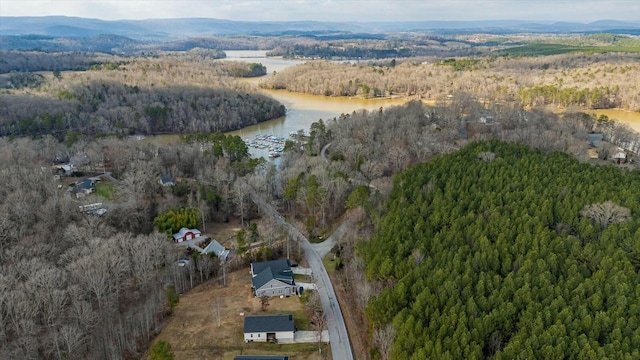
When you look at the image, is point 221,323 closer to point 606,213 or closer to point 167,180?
point 167,180

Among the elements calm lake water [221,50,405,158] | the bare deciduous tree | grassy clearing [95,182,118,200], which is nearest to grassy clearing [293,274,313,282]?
the bare deciduous tree

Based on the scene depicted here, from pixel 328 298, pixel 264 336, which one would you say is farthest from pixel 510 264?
pixel 264 336

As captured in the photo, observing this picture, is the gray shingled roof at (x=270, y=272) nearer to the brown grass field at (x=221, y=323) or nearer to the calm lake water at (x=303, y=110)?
the brown grass field at (x=221, y=323)

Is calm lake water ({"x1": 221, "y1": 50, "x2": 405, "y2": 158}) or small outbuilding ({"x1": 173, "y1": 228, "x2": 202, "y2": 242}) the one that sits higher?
calm lake water ({"x1": 221, "y1": 50, "x2": 405, "y2": 158})

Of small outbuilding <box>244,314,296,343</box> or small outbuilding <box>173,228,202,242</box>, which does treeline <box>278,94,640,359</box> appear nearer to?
small outbuilding <box>244,314,296,343</box>

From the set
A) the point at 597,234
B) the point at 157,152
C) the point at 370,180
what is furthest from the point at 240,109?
the point at 597,234

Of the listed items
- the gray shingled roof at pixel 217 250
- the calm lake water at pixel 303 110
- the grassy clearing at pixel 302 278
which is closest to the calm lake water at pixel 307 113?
the calm lake water at pixel 303 110
